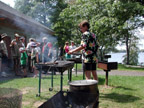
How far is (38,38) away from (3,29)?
5112mm

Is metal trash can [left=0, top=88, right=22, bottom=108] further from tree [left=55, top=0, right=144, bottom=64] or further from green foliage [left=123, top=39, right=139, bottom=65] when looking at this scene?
green foliage [left=123, top=39, right=139, bottom=65]

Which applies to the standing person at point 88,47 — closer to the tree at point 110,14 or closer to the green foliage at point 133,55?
the tree at point 110,14

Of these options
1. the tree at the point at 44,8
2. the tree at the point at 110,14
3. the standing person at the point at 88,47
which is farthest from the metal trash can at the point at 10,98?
the tree at the point at 44,8

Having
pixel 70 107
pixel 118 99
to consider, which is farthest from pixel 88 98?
pixel 118 99

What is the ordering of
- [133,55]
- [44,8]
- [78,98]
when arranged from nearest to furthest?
1. [78,98]
2. [133,55]
3. [44,8]

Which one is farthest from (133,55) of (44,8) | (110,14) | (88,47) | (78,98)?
(78,98)

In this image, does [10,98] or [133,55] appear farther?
[133,55]

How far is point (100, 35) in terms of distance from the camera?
46.1 ft

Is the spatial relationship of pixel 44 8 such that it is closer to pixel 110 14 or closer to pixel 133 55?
pixel 133 55

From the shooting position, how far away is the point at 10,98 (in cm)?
205

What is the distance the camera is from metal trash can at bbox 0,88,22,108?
6.60 feet

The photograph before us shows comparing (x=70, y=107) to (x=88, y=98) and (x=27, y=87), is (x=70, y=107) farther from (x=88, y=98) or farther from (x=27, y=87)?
(x=27, y=87)

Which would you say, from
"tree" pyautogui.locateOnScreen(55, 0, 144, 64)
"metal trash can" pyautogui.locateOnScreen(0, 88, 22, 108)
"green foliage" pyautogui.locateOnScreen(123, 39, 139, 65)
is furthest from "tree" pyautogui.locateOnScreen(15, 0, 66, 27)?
"metal trash can" pyautogui.locateOnScreen(0, 88, 22, 108)

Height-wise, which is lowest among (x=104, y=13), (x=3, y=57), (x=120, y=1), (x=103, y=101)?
(x=103, y=101)
